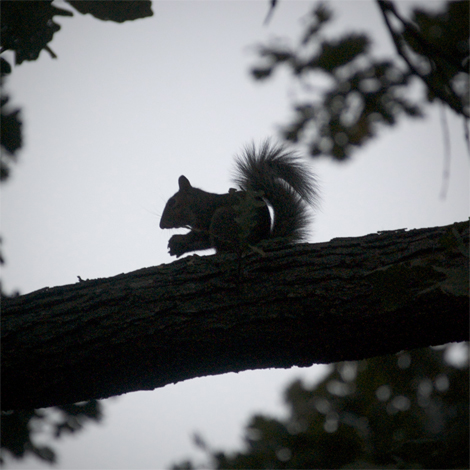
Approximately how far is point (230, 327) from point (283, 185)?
168 cm

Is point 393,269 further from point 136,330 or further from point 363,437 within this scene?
point 363,437

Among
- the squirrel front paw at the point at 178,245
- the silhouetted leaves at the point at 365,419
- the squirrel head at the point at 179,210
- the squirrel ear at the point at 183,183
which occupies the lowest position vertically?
the silhouetted leaves at the point at 365,419

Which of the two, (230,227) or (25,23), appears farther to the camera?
(230,227)

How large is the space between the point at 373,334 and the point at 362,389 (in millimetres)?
4290

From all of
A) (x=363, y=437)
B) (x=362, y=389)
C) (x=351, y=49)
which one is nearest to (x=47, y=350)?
(x=363, y=437)

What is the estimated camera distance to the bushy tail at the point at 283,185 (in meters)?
3.32

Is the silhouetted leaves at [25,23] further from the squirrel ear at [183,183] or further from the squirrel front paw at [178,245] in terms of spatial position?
the squirrel ear at [183,183]

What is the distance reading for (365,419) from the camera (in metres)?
5.07

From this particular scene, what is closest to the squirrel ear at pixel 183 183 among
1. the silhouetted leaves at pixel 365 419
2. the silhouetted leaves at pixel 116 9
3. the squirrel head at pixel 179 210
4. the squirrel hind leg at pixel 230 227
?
the squirrel head at pixel 179 210

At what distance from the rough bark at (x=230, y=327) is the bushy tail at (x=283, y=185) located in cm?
125

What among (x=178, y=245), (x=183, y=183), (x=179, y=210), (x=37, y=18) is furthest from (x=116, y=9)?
(x=183, y=183)

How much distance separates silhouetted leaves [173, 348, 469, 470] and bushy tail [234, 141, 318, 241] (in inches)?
58.6

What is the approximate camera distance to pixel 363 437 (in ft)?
14.5

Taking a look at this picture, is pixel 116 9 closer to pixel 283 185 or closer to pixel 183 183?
pixel 283 185
